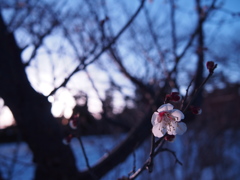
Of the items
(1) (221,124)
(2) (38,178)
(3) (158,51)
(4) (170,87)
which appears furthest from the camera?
(1) (221,124)

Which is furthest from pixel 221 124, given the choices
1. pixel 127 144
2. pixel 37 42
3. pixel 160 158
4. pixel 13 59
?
pixel 13 59

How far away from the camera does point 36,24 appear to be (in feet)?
9.67

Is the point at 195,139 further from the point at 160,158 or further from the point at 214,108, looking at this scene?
the point at 214,108

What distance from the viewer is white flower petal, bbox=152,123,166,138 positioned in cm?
89

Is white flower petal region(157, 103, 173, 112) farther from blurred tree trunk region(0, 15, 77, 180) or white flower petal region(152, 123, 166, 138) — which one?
blurred tree trunk region(0, 15, 77, 180)

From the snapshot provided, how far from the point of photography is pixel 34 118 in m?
1.79

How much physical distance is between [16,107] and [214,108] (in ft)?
21.0

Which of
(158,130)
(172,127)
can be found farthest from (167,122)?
(158,130)

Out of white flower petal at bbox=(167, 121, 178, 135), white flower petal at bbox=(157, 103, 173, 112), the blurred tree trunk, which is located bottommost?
the blurred tree trunk

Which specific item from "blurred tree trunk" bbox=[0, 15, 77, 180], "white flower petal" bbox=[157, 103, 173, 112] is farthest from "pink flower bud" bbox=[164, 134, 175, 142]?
"blurred tree trunk" bbox=[0, 15, 77, 180]

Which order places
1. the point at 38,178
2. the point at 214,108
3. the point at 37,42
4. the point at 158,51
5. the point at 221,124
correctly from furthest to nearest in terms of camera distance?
1. the point at 214,108
2. the point at 221,124
3. the point at 158,51
4. the point at 37,42
5. the point at 38,178

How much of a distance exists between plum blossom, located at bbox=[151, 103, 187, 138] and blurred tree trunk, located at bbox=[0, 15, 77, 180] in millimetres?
1063

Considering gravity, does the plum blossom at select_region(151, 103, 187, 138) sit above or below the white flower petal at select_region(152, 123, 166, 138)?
above

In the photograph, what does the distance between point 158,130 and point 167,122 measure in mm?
136
